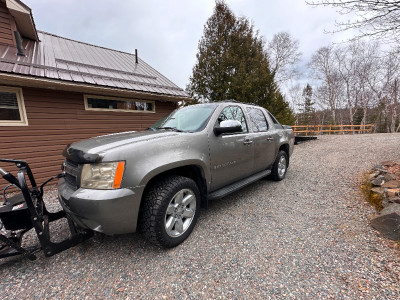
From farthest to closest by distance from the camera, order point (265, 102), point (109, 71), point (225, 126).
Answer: point (265, 102)
point (109, 71)
point (225, 126)

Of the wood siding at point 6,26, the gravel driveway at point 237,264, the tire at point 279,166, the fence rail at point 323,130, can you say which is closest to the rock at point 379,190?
the gravel driveway at point 237,264

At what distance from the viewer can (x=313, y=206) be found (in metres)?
3.05

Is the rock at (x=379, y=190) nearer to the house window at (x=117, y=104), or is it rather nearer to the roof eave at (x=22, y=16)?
the house window at (x=117, y=104)

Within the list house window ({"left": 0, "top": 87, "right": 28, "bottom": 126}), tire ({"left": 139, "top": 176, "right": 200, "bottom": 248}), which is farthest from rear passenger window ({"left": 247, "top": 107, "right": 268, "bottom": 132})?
house window ({"left": 0, "top": 87, "right": 28, "bottom": 126})

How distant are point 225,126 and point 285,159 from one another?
2.86 metres

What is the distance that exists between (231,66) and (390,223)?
10.6 m

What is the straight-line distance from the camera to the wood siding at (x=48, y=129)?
4496 millimetres

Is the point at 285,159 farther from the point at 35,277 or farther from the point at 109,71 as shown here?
the point at 109,71

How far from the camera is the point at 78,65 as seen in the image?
5.77m

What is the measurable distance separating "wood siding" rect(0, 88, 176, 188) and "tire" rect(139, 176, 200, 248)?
15.4ft

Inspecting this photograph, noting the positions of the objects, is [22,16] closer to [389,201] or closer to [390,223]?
[390,223]

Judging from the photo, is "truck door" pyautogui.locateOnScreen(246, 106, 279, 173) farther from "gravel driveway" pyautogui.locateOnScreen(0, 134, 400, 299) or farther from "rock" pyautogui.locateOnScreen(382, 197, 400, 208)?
"rock" pyautogui.locateOnScreen(382, 197, 400, 208)

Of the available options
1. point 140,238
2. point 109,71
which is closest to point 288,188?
point 140,238

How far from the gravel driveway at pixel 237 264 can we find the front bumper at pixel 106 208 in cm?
53
